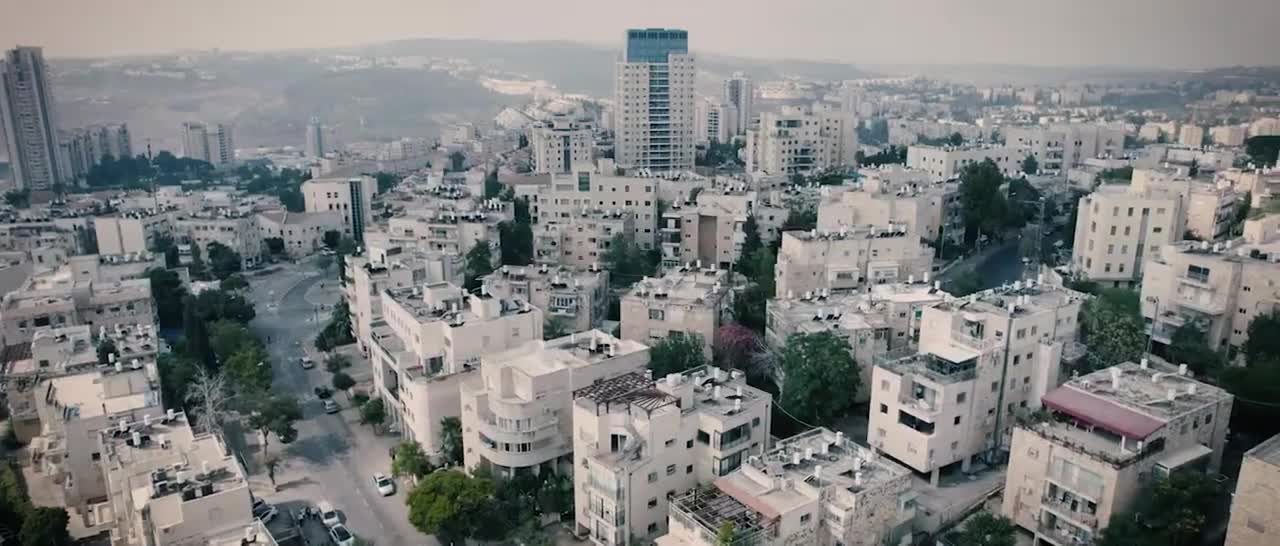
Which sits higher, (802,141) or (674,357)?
(802,141)

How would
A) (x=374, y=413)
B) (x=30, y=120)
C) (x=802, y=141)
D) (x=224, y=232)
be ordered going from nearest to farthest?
(x=374, y=413) < (x=224, y=232) < (x=802, y=141) < (x=30, y=120)

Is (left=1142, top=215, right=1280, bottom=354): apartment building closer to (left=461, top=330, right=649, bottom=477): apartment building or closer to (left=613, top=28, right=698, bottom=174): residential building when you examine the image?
(left=461, top=330, right=649, bottom=477): apartment building

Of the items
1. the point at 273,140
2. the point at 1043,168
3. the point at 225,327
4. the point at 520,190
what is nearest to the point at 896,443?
the point at 225,327

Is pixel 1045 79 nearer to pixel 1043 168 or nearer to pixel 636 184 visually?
pixel 1043 168

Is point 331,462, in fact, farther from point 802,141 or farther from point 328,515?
point 802,141

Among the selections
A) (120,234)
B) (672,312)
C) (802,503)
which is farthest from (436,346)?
(120,234)

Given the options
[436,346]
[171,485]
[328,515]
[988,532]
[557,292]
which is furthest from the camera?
[557,292]

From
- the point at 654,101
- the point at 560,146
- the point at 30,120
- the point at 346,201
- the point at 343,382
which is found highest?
the point at 654,101
